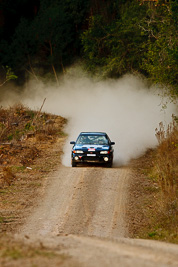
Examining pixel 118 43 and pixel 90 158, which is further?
pixel 118 43

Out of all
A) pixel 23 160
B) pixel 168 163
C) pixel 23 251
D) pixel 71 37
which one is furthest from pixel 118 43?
pixel 23 251

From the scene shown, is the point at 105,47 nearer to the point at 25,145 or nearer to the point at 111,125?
the point at 111,125

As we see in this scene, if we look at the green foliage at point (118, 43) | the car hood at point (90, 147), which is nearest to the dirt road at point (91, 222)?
the car hood at point (90, 147)

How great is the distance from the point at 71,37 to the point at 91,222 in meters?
49.1

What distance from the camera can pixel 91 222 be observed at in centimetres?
1563

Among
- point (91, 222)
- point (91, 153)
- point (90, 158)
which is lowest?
point (91, 222)

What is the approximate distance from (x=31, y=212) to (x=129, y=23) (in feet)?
99.0

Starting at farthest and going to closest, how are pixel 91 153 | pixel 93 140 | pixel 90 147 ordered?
pixel 93 140
pixel 90 147
pixel 91 153

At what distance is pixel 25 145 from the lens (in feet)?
104

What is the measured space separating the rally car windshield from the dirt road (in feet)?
4.81

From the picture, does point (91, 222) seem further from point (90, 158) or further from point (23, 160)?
point (23, 160)

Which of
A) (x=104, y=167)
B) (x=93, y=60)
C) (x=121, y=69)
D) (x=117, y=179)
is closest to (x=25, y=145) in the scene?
(x=104, y=167)

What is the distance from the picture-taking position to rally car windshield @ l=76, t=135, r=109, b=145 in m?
25.5

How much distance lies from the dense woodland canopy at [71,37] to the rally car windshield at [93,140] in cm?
1989
